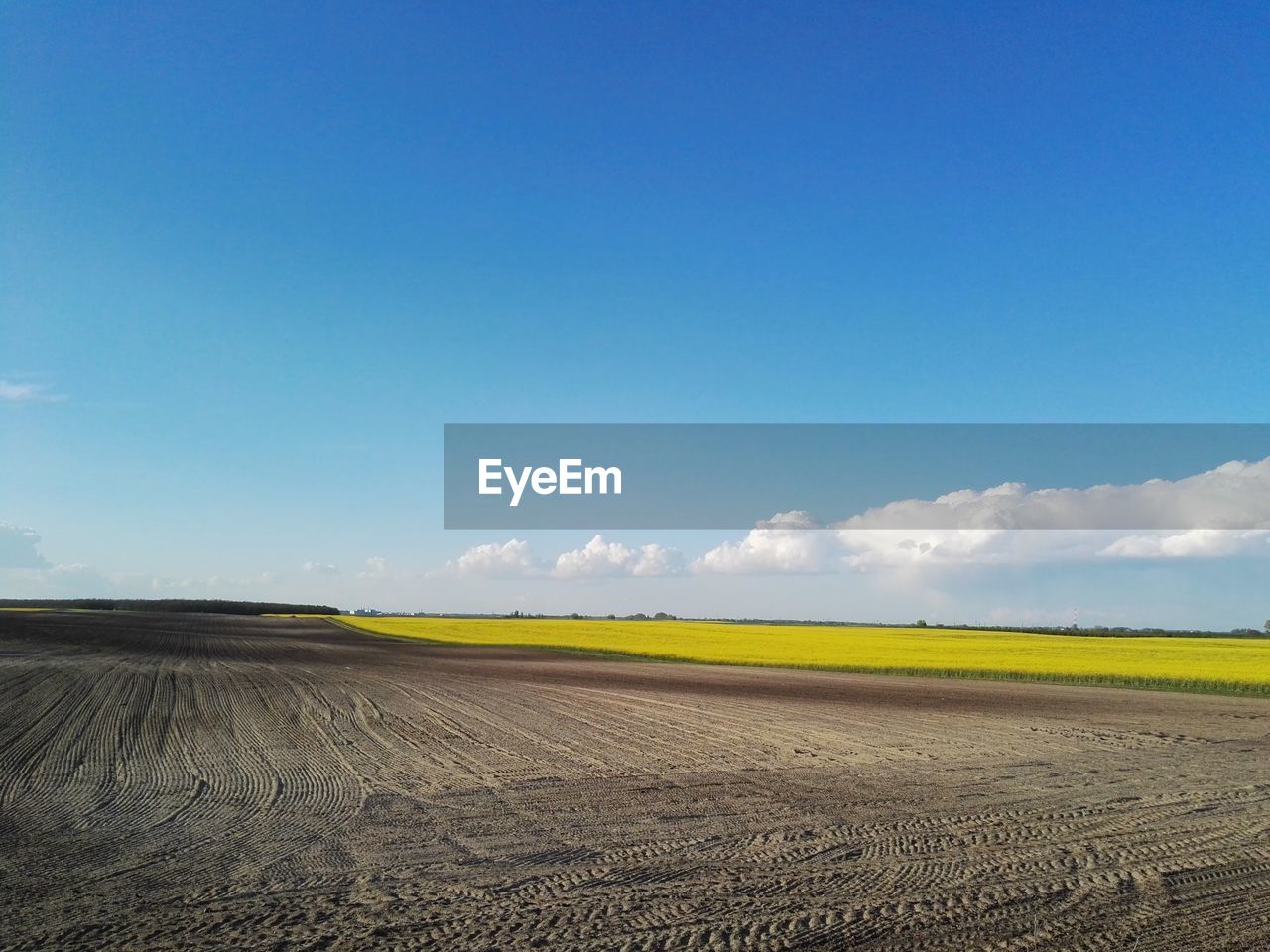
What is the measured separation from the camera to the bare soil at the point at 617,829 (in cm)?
597

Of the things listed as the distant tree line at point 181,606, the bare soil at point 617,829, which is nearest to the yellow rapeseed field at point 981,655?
the bare soil at point 617,829

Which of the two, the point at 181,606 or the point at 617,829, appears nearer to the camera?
the point at 617,829

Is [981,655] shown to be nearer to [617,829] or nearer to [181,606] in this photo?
[617,829]

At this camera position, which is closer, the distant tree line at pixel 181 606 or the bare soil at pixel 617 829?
the bare soil at pixel 617 829

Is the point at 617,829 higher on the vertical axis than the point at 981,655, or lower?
higher

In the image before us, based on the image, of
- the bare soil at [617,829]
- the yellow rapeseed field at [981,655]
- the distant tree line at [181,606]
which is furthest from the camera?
the distant tree line at [181,606]

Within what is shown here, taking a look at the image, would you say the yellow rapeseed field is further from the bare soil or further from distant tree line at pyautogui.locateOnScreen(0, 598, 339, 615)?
distant tree line at pyautogui.locateOnScreen(0, 598, 339, 615)

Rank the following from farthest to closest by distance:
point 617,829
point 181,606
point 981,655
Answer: point 181,606 < point 981,655 < point 617,829

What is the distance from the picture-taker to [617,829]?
8.59 meters

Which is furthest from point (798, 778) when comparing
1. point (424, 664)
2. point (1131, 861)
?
point (424, 664)

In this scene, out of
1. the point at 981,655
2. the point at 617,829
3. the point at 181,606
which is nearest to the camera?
the point at 617,829

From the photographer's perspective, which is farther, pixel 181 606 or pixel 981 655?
pixel 181 606

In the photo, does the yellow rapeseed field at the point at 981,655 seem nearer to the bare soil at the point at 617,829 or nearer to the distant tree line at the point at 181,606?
the bare soil at the point at 617,829

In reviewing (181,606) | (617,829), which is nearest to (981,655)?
(617,829)
